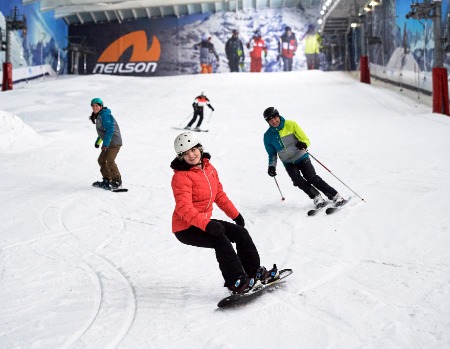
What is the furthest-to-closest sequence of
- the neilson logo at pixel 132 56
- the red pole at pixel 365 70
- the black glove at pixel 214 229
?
1. the neilson logo at pixel 132 56
2. the red pole at pixel 365 70
3. the black glove at pixel 214 229

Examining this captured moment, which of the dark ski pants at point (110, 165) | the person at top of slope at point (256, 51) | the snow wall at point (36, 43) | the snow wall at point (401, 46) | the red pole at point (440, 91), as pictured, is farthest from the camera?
the person at top of slope at point (256, 51)

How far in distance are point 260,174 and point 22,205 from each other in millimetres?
3710

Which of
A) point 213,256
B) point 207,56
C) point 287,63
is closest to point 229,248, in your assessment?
point 213,256

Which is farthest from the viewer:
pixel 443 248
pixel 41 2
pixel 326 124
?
pixel 41 2

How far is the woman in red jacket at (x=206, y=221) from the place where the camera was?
135 inches

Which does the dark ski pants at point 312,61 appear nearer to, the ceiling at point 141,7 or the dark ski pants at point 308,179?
the ceiling at point 141,7

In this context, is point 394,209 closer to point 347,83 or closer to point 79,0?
point 347,83

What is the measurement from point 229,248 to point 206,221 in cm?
27

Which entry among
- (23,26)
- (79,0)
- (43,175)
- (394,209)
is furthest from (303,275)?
(79,0)

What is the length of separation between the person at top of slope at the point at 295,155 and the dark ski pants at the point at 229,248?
2566 millimetres

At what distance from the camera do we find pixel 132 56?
114 ft

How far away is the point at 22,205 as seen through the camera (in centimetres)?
678

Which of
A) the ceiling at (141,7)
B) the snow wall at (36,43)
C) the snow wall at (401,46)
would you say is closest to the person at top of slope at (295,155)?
the snow wall at (401,46)

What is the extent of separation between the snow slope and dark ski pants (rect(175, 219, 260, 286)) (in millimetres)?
231
